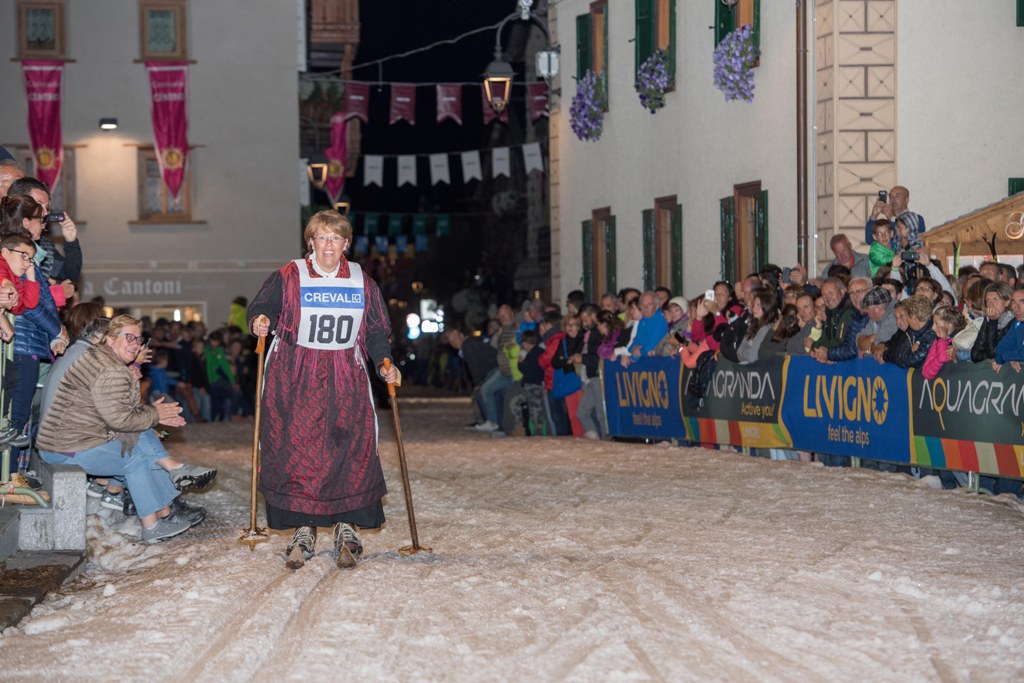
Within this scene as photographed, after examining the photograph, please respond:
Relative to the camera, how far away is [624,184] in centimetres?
2748

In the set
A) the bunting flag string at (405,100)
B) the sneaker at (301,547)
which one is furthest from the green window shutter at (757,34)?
the bunting flag string at (405,100)

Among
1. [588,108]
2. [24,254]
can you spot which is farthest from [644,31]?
[24,254]

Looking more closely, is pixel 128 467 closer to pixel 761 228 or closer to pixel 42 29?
pixel 761 228

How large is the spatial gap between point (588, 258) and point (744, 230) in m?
6.99

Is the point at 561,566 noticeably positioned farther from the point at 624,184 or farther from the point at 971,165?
the point at 624,184

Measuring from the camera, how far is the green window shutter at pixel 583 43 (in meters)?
28.8

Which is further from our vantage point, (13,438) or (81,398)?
(81,398)

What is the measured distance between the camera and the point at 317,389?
9.59m

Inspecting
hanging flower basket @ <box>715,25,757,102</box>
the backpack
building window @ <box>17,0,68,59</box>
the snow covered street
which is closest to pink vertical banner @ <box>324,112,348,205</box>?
building window @ <box>17,0,68,59</box>

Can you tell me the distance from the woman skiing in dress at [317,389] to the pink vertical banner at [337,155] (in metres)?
31.5

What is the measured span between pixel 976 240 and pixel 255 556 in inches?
397

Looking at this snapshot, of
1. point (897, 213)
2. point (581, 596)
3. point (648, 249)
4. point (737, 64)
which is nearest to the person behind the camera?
point (581, 596)

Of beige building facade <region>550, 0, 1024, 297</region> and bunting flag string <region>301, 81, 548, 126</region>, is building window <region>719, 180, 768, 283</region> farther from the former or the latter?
bunting flag string <region>301, 81, 548, 126</region>

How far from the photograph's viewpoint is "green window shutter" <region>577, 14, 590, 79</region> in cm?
2877
